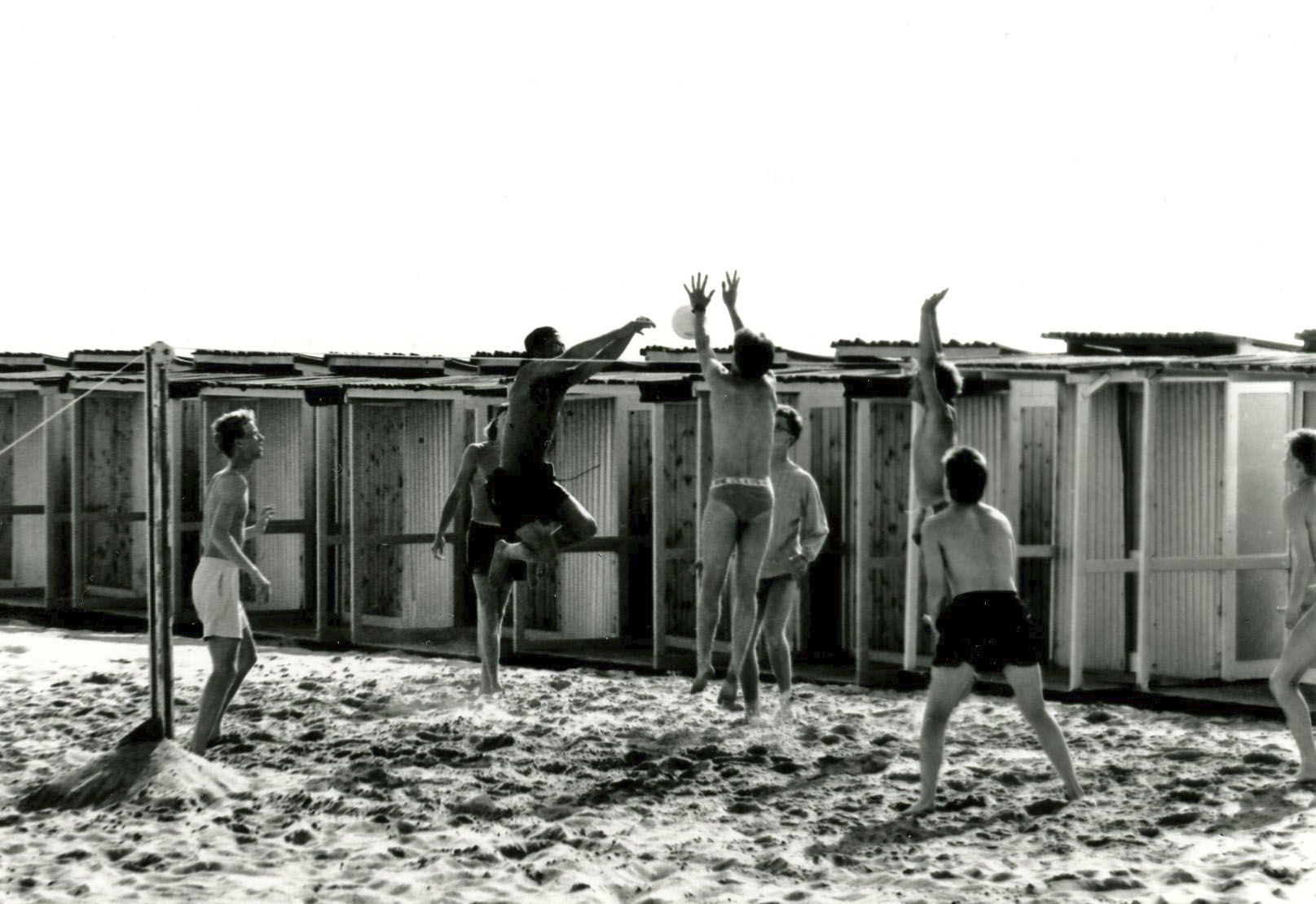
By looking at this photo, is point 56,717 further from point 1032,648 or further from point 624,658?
point 1032,648

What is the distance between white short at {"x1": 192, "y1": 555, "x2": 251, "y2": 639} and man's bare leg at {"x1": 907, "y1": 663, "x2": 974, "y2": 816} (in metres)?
3.45

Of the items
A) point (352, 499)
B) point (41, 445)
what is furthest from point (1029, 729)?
point (41, 445)

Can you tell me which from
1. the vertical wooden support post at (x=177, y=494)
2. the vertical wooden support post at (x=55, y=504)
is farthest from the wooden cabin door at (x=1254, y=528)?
the vertical wooden support post at (x=55, y=504)

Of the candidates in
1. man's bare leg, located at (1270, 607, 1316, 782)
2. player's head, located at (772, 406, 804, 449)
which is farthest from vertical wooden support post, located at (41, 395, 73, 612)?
man's bare leg, located at (1270, 607, 1316, 782)

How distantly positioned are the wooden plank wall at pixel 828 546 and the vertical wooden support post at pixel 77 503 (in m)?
7.70

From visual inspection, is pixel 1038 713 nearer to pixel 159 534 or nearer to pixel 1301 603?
pixel 1301 603

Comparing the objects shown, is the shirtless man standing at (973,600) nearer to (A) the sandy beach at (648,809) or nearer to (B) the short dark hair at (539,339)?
(A) the sandy beach at (648,809)

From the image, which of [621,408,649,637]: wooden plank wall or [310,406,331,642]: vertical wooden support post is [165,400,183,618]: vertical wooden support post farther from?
[621,408,649,637]: wooden plank wall

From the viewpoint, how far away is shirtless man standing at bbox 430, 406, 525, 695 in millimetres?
10836

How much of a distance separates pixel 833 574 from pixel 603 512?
2.23 m

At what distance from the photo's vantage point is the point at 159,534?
8508mm

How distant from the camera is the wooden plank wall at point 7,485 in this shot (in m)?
20.2

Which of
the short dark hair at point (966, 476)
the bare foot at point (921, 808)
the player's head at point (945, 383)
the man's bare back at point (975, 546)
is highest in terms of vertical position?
the player's head at point (945, 383)

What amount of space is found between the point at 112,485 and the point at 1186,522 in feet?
38.3
